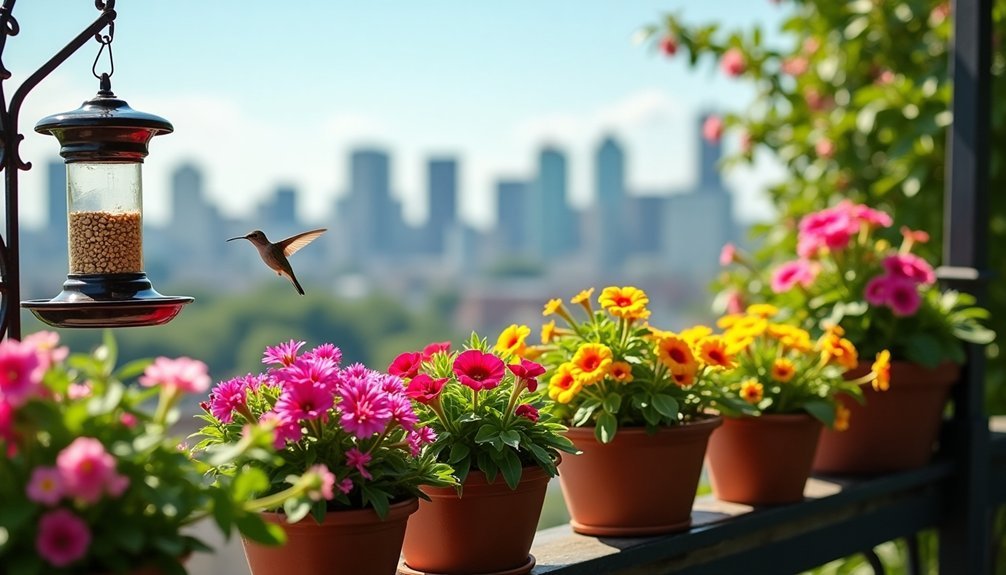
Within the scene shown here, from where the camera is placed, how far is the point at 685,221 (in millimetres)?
57781

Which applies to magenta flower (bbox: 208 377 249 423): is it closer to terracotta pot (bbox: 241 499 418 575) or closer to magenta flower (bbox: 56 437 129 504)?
Answer: terracotta pot (bbox: 241 499 418 575)

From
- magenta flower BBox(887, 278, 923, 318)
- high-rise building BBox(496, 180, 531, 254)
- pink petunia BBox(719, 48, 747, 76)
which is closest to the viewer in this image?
magenta flower BBox(887, 278, 923, 318)

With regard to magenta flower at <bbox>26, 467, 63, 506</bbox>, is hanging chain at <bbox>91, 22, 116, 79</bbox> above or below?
above

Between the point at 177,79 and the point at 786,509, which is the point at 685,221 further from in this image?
the point at 786,509

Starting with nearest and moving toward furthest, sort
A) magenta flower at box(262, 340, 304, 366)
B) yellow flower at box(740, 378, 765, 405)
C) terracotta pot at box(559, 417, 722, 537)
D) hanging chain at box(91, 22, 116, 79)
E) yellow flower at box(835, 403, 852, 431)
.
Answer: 1. magenta flower at box(262, 340, 304, 366)
2. hanging chain at box(91, 22, 116, 79)
3. terracotta pot at box(559, 417, 722, 537)
4. yellow flower at box(740, 378, 765, 405)
5. yellow flower at box(835, 403, 852, 431)

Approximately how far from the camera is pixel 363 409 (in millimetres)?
1047

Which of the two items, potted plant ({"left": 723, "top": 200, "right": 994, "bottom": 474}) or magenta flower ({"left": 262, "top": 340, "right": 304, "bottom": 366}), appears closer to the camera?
magenta flower ({"left": 262, "top": 340, "right": 304, "bottom": 366})

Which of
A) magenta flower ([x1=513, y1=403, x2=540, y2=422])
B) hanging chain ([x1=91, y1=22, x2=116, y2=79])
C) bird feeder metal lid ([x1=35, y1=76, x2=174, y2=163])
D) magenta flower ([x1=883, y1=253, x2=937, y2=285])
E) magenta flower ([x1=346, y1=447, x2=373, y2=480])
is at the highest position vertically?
hanging chain ([x1=91, y1=22, x2=116, y2=79])

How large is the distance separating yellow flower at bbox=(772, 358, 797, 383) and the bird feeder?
0.95 m

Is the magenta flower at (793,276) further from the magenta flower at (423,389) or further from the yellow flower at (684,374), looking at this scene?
the magenta flower at (423,389)

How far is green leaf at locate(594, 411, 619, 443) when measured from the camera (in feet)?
4.76

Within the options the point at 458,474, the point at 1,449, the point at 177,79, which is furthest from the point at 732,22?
the point at 177,79

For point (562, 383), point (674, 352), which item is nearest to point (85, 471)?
point (562, 383)

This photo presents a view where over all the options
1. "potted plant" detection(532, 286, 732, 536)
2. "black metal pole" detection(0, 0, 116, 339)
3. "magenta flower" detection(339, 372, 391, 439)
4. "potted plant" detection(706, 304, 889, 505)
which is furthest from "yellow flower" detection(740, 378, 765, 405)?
"black metal pole" detection(0, 0, 116, 339)
